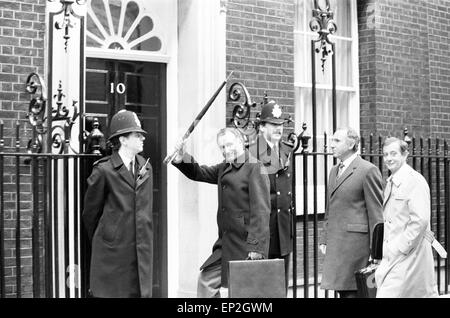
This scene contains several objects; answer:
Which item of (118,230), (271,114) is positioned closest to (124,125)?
(118,230)

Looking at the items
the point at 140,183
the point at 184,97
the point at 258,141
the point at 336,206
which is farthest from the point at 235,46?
the point at 140,183

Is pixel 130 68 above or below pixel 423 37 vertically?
below

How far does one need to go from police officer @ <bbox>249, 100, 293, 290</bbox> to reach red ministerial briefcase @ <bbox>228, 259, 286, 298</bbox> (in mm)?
1384

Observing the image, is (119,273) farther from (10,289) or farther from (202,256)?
(202,256)

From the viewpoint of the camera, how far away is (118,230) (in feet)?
22.3

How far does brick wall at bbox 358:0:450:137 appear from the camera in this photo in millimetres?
11578

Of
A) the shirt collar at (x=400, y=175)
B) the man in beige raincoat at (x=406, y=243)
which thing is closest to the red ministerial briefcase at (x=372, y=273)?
the man in beige raincoat at (x=406, y=243)

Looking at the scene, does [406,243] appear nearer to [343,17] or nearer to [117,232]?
[117,232]

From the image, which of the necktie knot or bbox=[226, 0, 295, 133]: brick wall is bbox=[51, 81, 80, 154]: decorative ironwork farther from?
bbox=[226, 0, 295, 133]: brick wall

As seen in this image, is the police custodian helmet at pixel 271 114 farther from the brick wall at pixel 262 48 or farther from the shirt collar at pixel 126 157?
the shirt collar at pixel 126 157

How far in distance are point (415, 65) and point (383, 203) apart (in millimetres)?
4797

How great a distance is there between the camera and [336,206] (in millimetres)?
8117

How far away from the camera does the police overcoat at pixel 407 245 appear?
7.22 m

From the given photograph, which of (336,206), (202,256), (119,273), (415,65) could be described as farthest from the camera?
(415,65)
